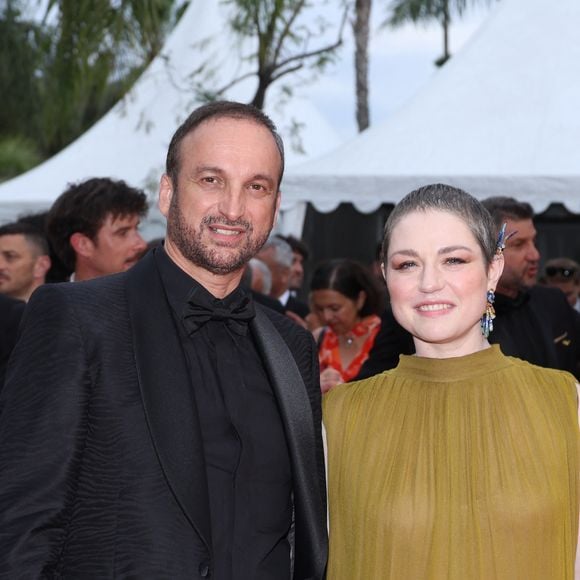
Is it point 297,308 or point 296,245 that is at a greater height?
point 296,245

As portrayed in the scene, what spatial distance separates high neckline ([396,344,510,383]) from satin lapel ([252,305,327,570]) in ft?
1.39

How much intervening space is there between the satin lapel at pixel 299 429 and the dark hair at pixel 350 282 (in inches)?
159

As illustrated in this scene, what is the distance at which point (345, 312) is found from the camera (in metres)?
7.10

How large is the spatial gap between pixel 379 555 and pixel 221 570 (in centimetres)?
56

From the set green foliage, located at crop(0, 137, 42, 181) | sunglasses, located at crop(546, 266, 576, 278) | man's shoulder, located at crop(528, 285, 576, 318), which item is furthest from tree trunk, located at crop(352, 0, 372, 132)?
man's shoulder, located at crop(528, 285, 576, 318)

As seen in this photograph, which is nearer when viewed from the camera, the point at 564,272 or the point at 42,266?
the point at 42,266

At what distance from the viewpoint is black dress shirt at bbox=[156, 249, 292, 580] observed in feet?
9.00

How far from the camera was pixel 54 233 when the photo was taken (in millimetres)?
4680

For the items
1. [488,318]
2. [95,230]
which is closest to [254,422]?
[488,318]

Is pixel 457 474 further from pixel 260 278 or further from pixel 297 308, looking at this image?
pixel 297 308

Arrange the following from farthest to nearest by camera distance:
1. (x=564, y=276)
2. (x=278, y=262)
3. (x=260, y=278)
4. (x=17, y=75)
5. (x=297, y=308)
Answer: (x=17, y=75)
(x=564, y=276)
(x=297, y=308)
(x=278, y=262)
(x=260, y=278)

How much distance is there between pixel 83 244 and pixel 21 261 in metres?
1.14

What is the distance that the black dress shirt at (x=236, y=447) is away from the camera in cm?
274

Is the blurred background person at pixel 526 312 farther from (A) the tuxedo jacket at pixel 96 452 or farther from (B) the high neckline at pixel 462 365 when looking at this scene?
(A) the tuxedo jacket at pixel 96 452
